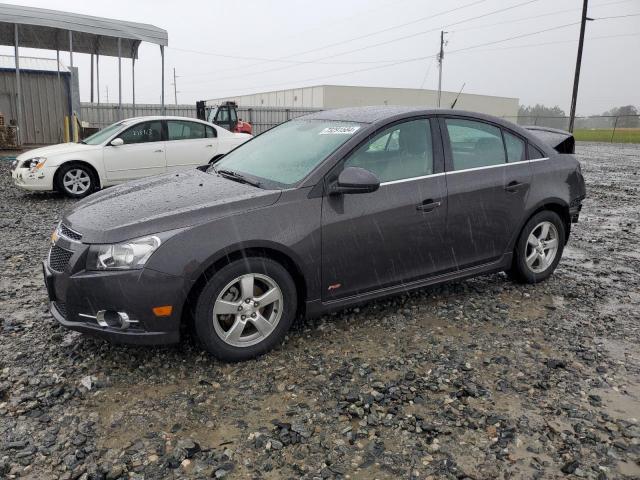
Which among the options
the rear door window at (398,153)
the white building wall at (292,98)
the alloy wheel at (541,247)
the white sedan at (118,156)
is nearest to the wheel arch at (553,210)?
the alloy wheel at (541,247)

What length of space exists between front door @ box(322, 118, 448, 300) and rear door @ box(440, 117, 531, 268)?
141 mm

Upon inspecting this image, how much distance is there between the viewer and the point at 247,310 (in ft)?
10.7

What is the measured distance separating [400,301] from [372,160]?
4.35ft

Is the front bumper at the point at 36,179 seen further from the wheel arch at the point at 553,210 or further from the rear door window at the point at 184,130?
the wheel arch at the point at 553,210

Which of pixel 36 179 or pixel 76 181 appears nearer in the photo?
pixel 36 179

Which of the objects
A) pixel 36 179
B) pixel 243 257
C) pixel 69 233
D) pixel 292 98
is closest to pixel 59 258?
pixel 69 233

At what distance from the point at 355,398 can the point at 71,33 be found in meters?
17.1

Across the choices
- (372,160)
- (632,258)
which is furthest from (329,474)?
(632,258)

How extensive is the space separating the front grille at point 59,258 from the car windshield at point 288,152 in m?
1.35

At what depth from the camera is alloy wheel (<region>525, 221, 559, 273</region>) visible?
4738mm

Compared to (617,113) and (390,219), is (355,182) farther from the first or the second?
(617,113)

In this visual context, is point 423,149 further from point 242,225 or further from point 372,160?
point 242,225

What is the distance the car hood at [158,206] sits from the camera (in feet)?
10.0

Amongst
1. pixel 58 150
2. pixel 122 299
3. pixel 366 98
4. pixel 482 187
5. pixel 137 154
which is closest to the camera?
pixel 122 299
